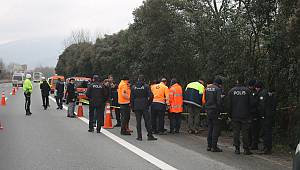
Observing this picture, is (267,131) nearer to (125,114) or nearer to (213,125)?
(213,125)

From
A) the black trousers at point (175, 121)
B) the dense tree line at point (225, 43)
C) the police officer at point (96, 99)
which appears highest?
the dense tree line at point (225, 43)

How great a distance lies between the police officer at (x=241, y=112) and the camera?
957 cm

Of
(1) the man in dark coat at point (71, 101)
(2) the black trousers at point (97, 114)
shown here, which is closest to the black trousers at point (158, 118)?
(2) the black trousers at point (97, 114)

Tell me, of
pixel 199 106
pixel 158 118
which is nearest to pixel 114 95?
pixel 158 118

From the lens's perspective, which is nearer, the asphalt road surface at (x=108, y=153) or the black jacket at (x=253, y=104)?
the asphalt road surface at (x=108, y=153)

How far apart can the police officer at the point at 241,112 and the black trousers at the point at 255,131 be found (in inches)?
27.4

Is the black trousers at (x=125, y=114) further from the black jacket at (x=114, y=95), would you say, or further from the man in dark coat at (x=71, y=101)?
the man in dark coat at (x=71, y=101)

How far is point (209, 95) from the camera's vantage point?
402 inches

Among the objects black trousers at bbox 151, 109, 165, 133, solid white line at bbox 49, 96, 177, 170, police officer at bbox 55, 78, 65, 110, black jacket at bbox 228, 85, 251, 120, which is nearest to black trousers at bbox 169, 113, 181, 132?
black trousers at bbox 151, 109, 165, 133

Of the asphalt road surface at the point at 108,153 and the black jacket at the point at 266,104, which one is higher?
the black jacket at the point at 266,104

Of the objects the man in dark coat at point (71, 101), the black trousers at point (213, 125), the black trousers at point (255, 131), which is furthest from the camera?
the man in dark coat at point (71, 101)

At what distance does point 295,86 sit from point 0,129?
374 inches

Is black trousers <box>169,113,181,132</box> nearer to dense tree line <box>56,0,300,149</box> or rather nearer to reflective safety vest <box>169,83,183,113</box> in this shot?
reflective safety vest <box>169,83,183,113</box>

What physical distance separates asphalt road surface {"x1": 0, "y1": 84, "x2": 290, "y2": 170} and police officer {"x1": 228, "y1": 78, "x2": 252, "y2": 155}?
39 centimetres
